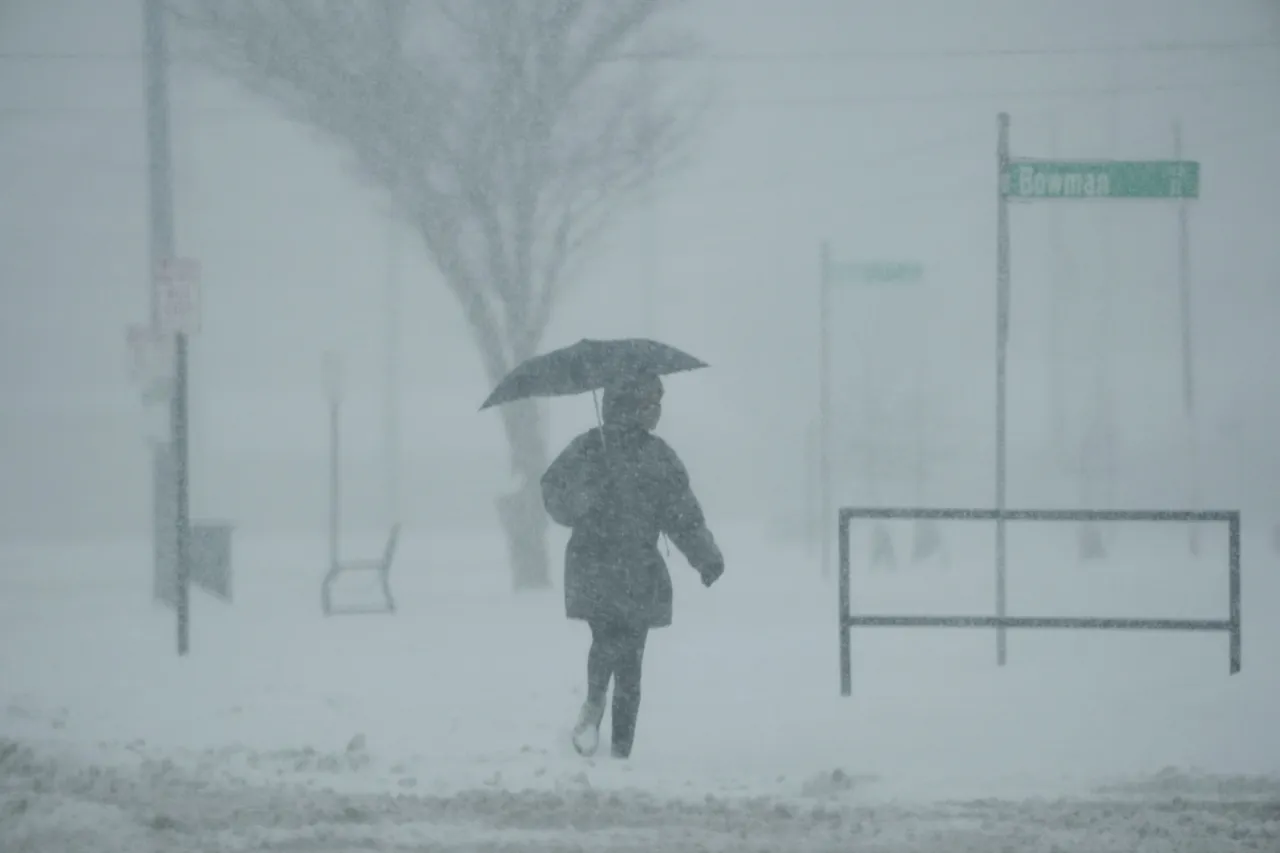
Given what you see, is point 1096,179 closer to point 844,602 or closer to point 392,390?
point 844,602

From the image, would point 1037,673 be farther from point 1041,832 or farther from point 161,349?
point 161,349

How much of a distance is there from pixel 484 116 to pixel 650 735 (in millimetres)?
10169

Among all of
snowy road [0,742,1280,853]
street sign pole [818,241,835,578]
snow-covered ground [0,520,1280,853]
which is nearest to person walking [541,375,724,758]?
snow-covered ground [0,520,1280,853]

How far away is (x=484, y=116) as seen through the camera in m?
18.3

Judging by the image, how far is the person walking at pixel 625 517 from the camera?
27.5 ft

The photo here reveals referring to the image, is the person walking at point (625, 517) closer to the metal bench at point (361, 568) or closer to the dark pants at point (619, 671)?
the dark pants at point (619, 671)

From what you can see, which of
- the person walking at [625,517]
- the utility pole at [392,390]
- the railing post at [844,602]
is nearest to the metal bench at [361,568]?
the railing post at [844,602]

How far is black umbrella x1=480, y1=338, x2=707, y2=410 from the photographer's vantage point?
873 centimetres

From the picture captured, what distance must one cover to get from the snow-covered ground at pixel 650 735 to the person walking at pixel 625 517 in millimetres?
762

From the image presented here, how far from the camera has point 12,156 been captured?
63.2 metres

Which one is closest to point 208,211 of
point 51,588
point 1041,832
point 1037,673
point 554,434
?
point 554,434

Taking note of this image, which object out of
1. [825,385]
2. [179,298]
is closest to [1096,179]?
[179,298]

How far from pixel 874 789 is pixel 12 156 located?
2405 inches

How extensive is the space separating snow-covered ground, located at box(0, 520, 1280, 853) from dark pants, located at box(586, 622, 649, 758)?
201mm
